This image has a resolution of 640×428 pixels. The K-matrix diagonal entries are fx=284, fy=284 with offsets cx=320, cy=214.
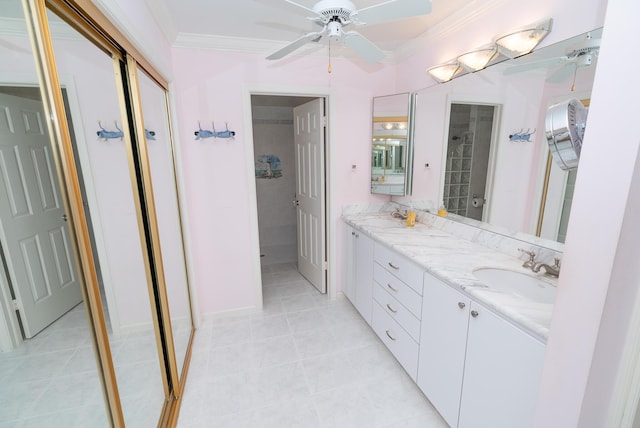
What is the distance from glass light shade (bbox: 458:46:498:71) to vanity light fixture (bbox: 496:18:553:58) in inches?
2.4

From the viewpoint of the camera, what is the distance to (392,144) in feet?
8.77

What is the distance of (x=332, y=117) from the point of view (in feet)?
8.70

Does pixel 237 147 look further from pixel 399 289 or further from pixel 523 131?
pixel 523 131

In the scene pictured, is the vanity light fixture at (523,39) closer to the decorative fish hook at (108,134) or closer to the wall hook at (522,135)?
the wall hook at (522,135)

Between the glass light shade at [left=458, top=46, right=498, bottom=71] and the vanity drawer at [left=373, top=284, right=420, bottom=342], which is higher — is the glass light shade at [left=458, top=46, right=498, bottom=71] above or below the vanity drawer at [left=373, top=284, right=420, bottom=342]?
above

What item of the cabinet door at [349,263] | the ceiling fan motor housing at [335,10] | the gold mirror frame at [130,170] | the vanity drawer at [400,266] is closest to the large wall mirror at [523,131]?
the vanity drawer at [400,266]

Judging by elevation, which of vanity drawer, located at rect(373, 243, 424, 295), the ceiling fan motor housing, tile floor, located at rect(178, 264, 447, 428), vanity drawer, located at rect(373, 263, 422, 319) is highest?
the ceiling fan motor housing

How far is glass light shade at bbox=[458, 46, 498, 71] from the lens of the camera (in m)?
1.76

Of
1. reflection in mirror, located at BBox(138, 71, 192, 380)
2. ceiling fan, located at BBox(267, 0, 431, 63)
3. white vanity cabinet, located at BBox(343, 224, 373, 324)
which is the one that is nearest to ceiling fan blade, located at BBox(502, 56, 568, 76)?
ceiling fan, located at BBox(267, 0, 431, 63)

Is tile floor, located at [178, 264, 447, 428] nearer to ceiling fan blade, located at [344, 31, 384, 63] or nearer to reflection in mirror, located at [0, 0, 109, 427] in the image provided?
reflection in mirror, located at [0, 0, 109, 427]

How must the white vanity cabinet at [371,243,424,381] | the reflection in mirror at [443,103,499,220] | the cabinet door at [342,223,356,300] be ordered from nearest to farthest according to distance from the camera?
the white vanity cabinet at [371,243,424,381]
the reflection in mirror at [443,103,499,220]
the cabinet door at [342,223,356,300]

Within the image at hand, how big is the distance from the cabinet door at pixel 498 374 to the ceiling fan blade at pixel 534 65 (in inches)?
51.3

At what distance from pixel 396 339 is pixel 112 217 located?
1829 millimetres

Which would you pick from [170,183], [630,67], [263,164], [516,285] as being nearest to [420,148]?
[516,285]
